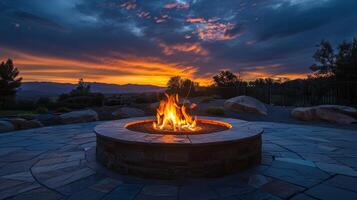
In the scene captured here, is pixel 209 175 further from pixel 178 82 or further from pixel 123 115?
pixel 178 82

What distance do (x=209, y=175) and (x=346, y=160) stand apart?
8.48 feet

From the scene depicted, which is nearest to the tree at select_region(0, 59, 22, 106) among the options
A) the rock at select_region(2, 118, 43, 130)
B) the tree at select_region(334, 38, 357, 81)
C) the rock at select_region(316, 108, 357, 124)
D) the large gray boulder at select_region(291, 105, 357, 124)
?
the rock at select_region(2, 118, 43, 130)

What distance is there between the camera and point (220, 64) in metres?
15.8

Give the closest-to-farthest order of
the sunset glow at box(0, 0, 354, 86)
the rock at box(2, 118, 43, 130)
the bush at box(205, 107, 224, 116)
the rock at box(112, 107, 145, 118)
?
the rock at box(2, 118, 43, 130) → the sunset glow at box(0, 0, 354, 86) → the bush at box(205, 107, 224, 116) → the rock at box(112, 107, 145, 118)

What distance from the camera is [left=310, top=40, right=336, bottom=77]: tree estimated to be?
18.6 meters

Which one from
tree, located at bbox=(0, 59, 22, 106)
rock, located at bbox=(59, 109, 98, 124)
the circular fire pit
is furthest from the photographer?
tree, located at bbox=(0, 59, 22, 106)

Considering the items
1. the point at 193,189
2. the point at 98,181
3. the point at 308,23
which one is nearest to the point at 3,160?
the point at 98,181

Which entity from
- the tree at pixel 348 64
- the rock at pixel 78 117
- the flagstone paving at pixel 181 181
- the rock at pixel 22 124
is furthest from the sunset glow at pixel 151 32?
the flagstone paving at pixel 181 181

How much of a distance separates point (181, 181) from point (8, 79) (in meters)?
28.8

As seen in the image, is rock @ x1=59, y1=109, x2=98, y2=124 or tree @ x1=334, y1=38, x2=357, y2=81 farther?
tree @ x1=334, y1=38, x2=357, y2=81

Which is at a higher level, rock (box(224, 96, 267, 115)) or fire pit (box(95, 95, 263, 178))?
rock (box(224, 96, 267, 115))

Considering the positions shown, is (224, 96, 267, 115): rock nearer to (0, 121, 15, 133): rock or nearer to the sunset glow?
the sunset glow

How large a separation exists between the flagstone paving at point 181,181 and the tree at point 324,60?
16.7 m

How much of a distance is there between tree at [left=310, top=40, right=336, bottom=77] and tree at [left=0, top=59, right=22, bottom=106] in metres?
28.6
